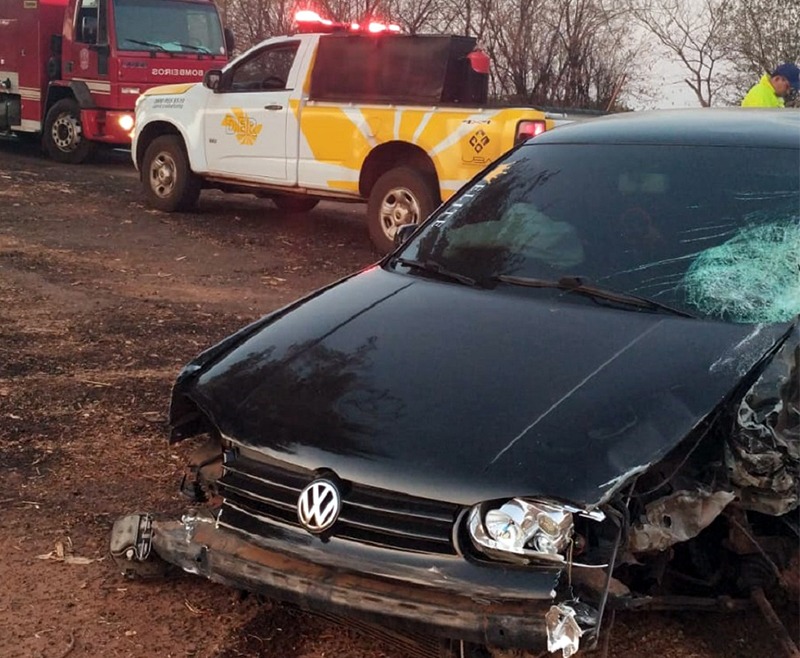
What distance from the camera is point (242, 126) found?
10.7m

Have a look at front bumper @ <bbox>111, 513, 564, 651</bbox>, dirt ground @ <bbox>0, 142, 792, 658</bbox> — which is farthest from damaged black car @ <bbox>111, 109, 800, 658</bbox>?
dirt ground @ <bbox>0, 142, 792, 658</bbox>

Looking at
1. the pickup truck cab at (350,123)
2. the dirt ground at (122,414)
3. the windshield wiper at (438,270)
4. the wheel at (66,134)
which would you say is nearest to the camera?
the dirt ground at (122,414)

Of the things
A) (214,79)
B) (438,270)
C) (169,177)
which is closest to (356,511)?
(438,270)

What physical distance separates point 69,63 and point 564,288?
13753mm

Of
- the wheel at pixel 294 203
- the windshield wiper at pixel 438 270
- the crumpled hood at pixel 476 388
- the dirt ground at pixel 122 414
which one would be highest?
the windshield wiper at pixel 438 270

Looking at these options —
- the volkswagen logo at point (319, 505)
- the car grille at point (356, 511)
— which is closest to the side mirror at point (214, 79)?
the car grille at point (356, 511)

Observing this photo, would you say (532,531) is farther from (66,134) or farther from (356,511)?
(66,134)

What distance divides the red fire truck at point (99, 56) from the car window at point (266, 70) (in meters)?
4.47

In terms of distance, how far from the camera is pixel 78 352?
6.25 meters

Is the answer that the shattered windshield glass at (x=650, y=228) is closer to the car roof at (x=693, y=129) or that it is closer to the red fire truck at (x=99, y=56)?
the car roof at (x=693, y=129)

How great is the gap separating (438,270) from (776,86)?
675 centimetres

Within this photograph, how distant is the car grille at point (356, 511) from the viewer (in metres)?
2.72

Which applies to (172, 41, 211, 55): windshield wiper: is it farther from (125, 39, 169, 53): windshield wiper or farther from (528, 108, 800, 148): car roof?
(528, 108, 800, 148): car roof

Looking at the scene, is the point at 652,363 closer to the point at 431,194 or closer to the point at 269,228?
the point at 431,194
